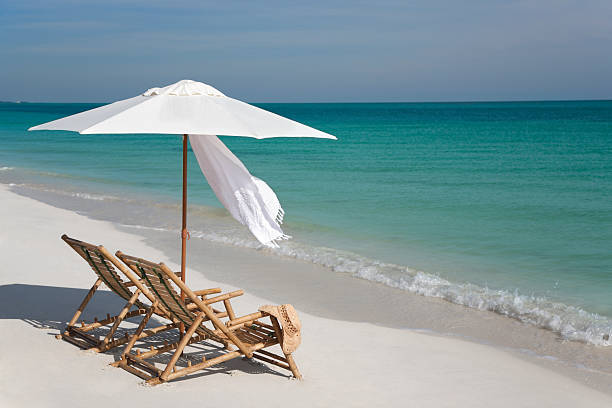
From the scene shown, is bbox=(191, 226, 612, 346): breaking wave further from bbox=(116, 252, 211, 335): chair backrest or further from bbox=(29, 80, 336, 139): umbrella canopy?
bbox=(116, 252, 211, 335): chair backrest

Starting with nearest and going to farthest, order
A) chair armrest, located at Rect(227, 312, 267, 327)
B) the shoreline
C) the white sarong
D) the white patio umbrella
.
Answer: the white patio umbrella, chair armrest, located at Rect(227, 312, 267, 327), the white sarong, the shoreline

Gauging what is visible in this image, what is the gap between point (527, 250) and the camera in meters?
9.59

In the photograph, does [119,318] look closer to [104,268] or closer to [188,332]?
[104,268]

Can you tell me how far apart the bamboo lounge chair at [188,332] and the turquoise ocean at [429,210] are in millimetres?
3063

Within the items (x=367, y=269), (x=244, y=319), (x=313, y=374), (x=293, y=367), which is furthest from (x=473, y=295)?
(x=244, y=319)

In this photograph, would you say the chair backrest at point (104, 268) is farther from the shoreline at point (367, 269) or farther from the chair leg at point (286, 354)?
the shoreline at point (367, 269)

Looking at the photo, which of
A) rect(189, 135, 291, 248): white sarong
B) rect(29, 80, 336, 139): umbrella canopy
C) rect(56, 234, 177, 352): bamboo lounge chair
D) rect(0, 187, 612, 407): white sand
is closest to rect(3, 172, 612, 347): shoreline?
rect(0, 187, 612, 407): white sand

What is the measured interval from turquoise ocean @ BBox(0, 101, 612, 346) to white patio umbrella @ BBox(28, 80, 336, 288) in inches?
140

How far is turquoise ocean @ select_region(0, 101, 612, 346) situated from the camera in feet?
24.6

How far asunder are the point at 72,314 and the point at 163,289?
6.13ft

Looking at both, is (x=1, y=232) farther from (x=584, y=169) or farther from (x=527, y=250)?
(x=584, y=169)

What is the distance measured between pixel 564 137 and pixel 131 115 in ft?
115

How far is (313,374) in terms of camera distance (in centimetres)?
444

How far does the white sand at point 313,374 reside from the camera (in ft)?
13.1
